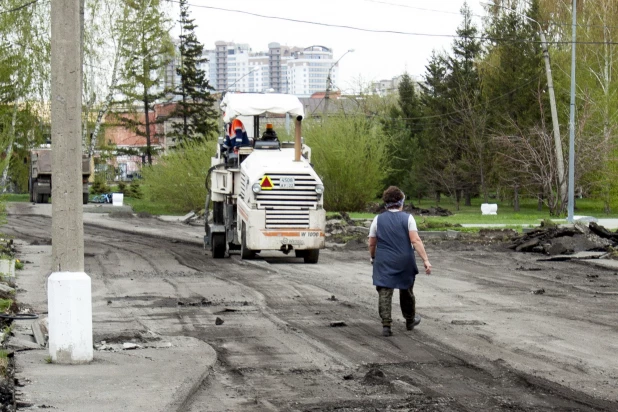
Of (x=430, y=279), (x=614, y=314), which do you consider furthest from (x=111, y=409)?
(x=430, y=279)

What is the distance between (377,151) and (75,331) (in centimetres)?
3871

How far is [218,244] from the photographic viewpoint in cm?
2373

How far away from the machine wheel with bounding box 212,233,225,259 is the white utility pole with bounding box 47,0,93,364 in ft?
44.5

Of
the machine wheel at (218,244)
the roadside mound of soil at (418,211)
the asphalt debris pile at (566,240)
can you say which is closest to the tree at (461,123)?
the roadside mound of soil at (418,211)

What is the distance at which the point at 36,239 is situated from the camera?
101ft

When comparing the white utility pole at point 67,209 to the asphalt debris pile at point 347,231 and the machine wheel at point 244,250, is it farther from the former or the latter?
the asphalt debris pile at point 347,231

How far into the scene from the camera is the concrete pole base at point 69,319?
32.3ft

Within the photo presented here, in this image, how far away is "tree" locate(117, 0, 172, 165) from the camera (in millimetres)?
60812

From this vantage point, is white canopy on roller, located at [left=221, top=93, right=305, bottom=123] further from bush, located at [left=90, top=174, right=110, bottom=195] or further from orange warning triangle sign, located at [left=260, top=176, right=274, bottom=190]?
bush, located at [left=90, top=174, right=110, bottom=195]

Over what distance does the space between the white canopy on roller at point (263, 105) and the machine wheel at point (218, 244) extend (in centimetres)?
270

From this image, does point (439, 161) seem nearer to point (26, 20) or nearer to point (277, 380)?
point (26, 20)

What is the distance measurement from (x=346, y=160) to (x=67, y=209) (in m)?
37.1

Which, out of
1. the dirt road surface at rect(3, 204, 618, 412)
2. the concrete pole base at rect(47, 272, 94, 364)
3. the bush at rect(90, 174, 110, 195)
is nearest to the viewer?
the dirt road surface at rect(3, 204, 618, 412)

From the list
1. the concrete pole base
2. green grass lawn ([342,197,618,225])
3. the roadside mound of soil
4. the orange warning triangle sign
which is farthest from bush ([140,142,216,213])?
the concrete pole base
